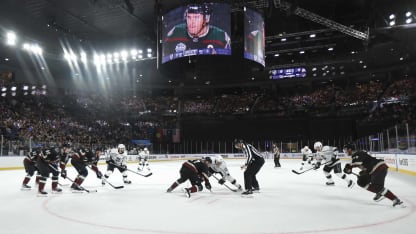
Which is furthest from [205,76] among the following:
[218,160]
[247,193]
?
[247,193]

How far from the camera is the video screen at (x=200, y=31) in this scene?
1595 cm

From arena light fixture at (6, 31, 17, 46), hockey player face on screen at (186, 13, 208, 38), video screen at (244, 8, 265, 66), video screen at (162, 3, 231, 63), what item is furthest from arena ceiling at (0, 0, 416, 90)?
hockey player face on screen at (186, 13, 208, 38)

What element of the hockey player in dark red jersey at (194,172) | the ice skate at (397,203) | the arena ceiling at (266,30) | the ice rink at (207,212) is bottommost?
the ice rink at (207,212)

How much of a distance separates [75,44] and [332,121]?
21.0 metres

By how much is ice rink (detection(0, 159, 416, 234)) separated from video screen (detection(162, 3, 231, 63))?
9495 millimetres

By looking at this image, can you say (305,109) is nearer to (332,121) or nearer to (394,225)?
(332,121)

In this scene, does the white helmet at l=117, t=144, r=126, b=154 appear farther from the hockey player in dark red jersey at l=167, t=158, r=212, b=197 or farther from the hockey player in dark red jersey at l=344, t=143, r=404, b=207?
the hockey player in dark red jersey at l=344, t=143, r=404, b=207

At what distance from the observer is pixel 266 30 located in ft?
74.8

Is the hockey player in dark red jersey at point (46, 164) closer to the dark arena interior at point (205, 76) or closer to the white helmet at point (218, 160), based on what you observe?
the white helmet at point (218, 160)

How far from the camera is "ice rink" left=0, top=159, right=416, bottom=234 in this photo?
4.24m

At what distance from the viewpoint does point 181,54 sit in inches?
637

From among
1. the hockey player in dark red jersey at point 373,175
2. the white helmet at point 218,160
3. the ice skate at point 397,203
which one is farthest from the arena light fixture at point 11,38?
the ice skate at point 397,203

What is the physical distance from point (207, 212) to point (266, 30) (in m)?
19.3

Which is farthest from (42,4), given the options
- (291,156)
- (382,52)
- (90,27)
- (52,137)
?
(382,52)
